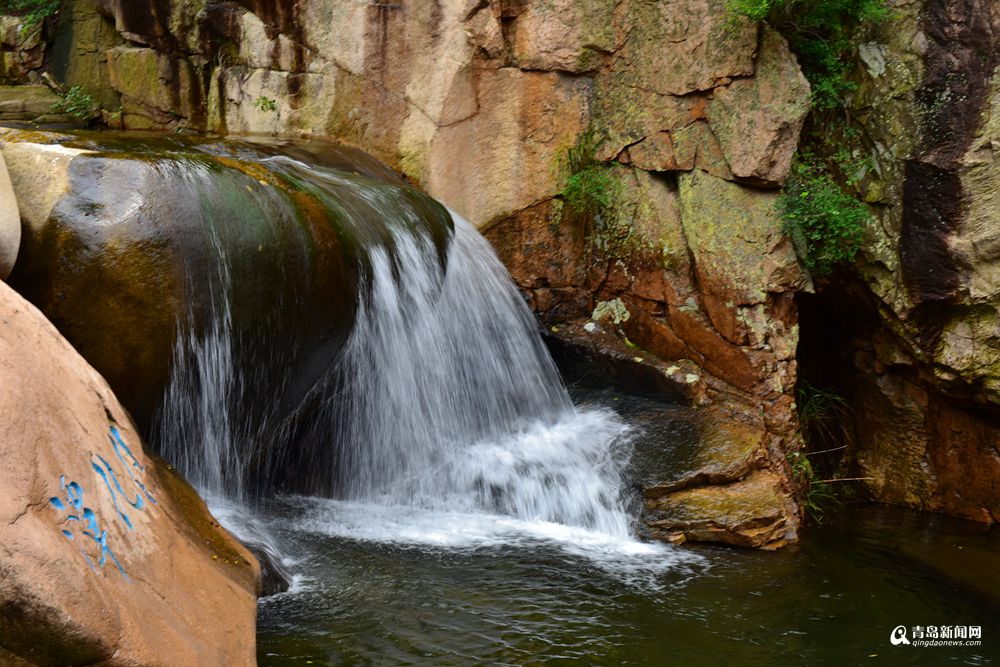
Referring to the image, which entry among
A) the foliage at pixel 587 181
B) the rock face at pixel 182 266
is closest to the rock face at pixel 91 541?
the rock face at pixel 182 266

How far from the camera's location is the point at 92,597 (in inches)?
99.6

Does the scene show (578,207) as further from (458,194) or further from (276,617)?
(276,617)

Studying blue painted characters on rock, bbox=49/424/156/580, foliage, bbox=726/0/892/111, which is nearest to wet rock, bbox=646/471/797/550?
foliage, bbox=726/0/892/111

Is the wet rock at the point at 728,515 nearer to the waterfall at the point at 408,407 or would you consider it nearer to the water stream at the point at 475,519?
the water stream at the point at 475,519

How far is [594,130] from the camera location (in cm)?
702

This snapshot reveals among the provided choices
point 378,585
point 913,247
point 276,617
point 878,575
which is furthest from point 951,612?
point 276,617

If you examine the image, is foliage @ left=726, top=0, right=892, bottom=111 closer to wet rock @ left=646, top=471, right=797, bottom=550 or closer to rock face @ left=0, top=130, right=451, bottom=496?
wet rock @ left=646, top=471, right=797, bottom=550

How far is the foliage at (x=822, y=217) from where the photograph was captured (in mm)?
6281

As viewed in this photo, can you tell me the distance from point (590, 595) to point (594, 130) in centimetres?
379

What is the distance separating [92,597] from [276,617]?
1.47 m

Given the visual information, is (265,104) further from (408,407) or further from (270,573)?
(270,573)

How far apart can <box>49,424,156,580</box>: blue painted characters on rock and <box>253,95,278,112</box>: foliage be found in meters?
4.83

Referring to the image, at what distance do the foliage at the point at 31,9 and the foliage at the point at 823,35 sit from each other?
7.08 metres

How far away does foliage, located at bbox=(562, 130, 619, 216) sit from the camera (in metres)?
6.94
